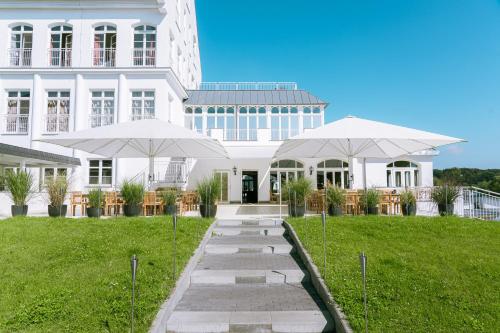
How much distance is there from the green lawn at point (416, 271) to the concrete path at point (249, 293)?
0.52m

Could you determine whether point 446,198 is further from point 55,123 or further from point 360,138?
point 55,123

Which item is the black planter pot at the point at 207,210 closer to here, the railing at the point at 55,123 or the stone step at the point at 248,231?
the stone step at the point at 248,231

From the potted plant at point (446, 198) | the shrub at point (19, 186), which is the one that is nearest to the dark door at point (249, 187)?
the potted plant at point (446, 198)

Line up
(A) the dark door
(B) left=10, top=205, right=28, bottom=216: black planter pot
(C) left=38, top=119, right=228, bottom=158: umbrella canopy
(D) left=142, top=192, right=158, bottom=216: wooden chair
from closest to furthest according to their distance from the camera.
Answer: (C) left=38, top=119, right=228, bottom=158: umbrella canopy
(B) left=10, top=205, right=28, bottom=216: black planter pot
(D) left=142, top=192, right=158, bottom=216: wooden chair
(A) the dark door

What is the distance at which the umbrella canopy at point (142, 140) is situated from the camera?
34.2 ft

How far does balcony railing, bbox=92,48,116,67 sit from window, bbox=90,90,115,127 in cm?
195

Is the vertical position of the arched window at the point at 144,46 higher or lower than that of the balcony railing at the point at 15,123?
higher

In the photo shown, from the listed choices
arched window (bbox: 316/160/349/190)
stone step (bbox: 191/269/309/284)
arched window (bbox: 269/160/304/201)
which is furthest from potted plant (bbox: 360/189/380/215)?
arched window (bbox: 269/160/304/201)

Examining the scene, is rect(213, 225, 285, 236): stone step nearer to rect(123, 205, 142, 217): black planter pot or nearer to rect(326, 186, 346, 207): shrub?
rect(326, 186, 346, 207): shrub

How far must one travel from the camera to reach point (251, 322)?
4836mm

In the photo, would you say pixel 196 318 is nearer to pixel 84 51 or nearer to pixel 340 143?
pixel 340 143

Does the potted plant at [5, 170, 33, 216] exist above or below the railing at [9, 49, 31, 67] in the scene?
below

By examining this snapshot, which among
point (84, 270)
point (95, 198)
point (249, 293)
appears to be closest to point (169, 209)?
point (95, 198)

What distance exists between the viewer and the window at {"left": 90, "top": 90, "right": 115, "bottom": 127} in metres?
20.8
